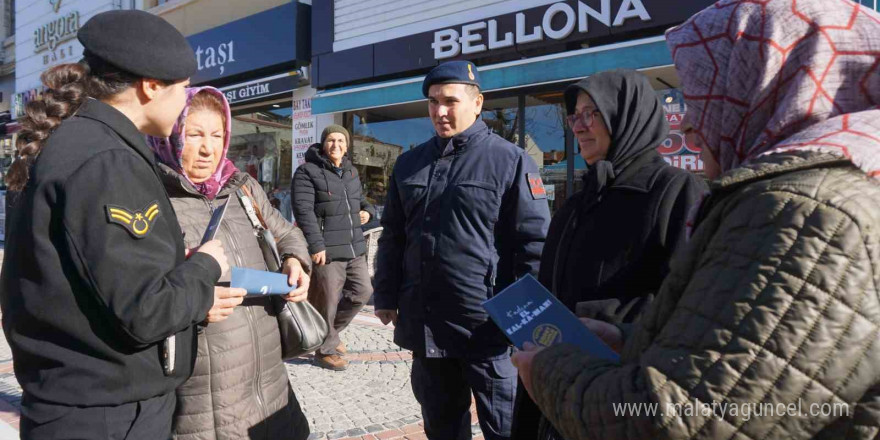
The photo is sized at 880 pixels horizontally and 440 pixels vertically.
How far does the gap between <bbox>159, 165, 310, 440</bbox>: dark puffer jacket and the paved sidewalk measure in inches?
50.6

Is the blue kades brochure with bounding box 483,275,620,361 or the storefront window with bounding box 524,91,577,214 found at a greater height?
the storefront window with bounding box 524,91,577,214

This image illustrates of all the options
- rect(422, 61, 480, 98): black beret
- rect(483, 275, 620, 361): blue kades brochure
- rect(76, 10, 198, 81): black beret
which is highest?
rect(422, 61, 480, 98): black beret

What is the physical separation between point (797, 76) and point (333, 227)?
4274 mm

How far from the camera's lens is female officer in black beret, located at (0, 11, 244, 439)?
129 cm

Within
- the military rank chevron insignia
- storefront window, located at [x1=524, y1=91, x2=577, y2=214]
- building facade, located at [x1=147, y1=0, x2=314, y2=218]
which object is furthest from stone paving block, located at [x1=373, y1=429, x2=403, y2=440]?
building facade, located at [x1=147, y1=0, x2=314, y2=218]

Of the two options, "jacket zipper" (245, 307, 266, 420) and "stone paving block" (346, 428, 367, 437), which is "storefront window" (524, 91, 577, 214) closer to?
"stone paving block" (346, 428, 367, 437)

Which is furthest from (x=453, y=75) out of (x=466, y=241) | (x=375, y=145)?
(x=375, y=145)

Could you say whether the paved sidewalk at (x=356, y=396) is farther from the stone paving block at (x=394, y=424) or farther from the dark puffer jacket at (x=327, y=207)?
the dark puffer jacket at (x=327, y=207)

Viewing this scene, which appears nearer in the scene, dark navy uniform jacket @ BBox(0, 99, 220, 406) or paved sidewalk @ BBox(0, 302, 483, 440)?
dark navy uniform jacket @ BBox(0, 99, 220, 406)

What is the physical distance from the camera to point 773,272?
2.54 feet

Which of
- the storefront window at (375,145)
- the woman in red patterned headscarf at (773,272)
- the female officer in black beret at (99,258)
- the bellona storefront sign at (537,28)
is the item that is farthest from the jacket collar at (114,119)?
the storefront window at (375,145)

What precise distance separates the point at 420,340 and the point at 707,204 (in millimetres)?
1658

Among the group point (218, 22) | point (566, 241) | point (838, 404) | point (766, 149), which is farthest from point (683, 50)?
point (218, 22)

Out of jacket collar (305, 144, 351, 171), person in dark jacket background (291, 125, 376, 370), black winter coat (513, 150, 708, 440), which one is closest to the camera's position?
black winter coat (513, 150, 708, 440)
